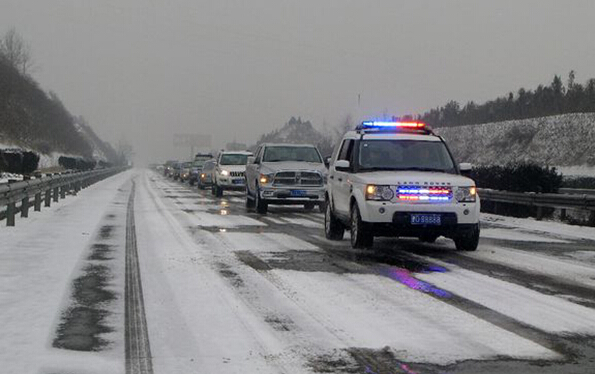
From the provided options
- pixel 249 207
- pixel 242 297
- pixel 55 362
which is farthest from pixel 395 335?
pixel 249 207

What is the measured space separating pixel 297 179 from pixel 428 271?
11.3 metres

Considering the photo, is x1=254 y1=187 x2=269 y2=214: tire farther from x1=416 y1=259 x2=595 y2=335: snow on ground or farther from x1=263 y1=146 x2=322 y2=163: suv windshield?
x1=416 y1=259 x2=595 y2=335: snow on ground

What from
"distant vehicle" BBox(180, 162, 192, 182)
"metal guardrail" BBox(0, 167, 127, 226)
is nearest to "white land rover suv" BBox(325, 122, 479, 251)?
"metal guardrail" BBox(0, 167, 127, 226)

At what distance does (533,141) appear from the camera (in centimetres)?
13750

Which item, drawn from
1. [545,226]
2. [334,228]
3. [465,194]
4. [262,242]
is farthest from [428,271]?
[545,226]

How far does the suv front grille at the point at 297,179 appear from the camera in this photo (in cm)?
2023

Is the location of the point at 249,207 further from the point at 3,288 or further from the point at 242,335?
the point at 242,335

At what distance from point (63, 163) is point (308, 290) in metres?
74.0

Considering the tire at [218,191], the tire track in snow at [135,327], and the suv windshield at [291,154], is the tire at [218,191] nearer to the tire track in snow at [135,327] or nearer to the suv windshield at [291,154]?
the suv windshield at [291,154]

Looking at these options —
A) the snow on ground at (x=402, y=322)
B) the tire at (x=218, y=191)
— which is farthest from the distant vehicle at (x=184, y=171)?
the snow on ground at (x=402, y=322)

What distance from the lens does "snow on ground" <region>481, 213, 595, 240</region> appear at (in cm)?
1564

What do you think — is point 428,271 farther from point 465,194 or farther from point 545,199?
point 545,199

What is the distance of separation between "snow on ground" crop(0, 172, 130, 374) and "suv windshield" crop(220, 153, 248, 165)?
1517 centimetres

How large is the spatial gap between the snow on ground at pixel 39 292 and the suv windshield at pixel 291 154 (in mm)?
6979
